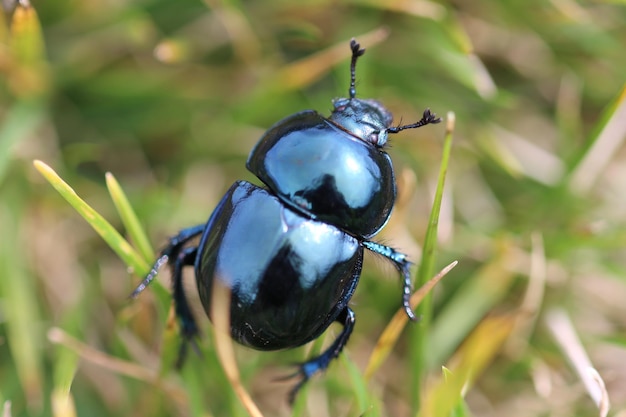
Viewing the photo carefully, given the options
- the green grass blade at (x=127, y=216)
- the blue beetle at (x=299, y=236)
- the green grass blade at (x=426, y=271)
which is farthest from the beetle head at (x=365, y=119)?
the green grass blade at (x=127, y=216)

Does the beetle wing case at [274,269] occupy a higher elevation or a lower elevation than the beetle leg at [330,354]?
higher

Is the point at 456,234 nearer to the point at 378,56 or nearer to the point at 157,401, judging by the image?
the point at 378,56

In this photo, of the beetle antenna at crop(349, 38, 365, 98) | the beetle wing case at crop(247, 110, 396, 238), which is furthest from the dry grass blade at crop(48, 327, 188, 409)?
the beetle antenna at crop(349, 38, 365, 98)

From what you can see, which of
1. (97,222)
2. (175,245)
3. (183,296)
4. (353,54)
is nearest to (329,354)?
(183,296)

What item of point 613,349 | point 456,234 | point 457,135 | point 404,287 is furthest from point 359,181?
point 613,349

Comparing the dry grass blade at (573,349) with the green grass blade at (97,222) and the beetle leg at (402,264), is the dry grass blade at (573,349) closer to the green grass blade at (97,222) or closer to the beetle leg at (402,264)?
the beetle leg at (402,264)

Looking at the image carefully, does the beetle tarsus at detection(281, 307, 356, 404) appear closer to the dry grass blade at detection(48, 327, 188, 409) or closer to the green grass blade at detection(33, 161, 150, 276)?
the dry grass blade at detection(48, 327, 188, 409)

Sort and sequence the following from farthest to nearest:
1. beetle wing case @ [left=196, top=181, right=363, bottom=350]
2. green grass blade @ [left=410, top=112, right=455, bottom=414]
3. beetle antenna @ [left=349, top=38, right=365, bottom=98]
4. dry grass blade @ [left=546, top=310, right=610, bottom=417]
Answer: beetle antenna @ [left=349, top=38, right=365, bottom=98], dry grass blade @ [left=546, top=310, right=610, bottom=417], green grass blade @ [left=410, top=112, right=455, bottom=414], beetle wing case @ [left=196, top=181, right=363, bottom=350]
